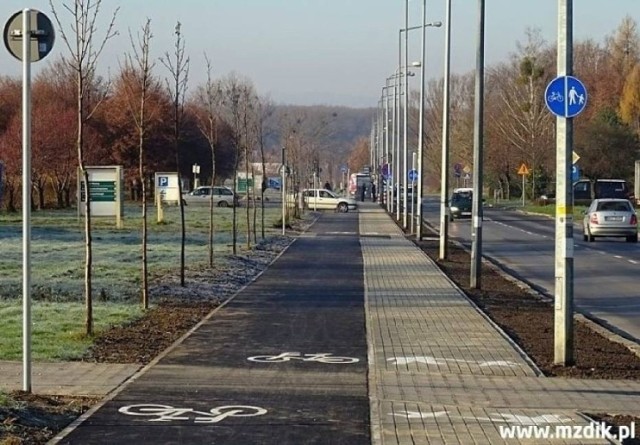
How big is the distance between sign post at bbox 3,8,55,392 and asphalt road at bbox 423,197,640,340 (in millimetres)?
9233

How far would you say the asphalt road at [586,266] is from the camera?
20125 mm

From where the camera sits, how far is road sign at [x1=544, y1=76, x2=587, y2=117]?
12539 millimetres

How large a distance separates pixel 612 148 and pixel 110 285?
66.4 metres

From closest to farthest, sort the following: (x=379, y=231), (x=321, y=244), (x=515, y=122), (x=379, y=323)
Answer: (x=379, y=323)
(x=321, y=244)
(x=379, y=231)
(x=515, y=122)

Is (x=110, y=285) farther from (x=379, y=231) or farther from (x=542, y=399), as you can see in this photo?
(x=379, y=231)

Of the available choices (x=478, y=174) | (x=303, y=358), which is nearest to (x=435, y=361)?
(x=303, y=358)

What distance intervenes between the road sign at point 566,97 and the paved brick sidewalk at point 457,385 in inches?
109

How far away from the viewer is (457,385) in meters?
11.3

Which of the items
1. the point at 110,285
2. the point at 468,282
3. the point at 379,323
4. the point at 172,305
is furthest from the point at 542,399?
the point at 468,282

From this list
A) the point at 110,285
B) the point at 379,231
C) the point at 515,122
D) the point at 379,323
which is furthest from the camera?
the point at 515,122

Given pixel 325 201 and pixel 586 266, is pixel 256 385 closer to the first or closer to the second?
pixel 586 266

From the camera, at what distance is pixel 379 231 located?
49.8 metres

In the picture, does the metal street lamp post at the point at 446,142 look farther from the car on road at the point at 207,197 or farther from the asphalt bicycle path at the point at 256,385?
the car on road at the point at 207,197

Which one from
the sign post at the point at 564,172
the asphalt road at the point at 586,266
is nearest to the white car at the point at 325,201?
the asphalt road at the point at 586,266
